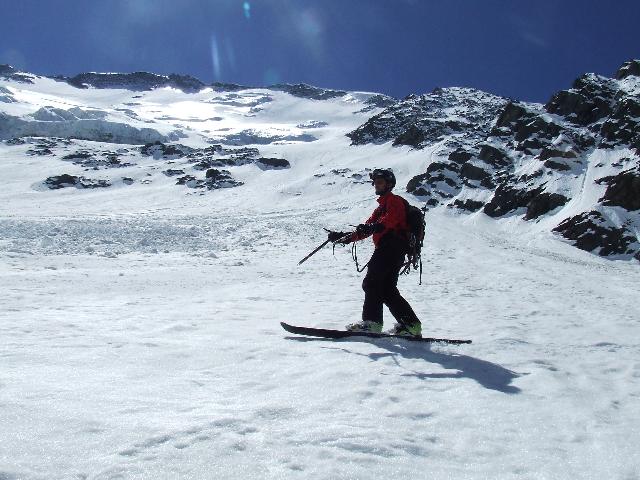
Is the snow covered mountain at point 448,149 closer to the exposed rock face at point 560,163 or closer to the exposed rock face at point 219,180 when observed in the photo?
the exposed rock face at point 560,163

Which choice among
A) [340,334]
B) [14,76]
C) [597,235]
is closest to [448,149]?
[597,235]

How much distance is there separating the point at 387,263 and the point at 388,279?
0.21m

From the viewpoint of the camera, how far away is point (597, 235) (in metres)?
22.3

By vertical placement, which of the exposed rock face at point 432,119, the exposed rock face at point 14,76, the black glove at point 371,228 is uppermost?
the exposed rock face at point 14,76

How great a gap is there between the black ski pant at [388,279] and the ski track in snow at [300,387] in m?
0.55

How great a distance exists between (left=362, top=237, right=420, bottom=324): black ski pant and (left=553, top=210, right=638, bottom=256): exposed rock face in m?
18.9

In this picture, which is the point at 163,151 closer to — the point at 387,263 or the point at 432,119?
the point at 432,119

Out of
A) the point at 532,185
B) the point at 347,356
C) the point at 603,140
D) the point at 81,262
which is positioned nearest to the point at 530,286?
the point at 347,356

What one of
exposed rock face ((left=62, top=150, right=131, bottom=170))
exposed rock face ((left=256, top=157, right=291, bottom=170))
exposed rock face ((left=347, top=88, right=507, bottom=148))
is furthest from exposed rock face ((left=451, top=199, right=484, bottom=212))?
exposed rock face ((left=62, top=150, right=131, bottom=170))

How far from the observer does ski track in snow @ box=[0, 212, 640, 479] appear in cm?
269

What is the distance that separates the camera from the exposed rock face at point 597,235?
69.8 feet

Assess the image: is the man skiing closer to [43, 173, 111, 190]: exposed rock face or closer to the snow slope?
the snow slope

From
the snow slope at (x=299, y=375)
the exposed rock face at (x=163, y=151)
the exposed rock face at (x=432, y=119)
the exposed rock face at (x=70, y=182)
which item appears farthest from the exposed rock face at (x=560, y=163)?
the exposed rock face at (x=163, y=151)

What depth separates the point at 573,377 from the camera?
15.3 feet
